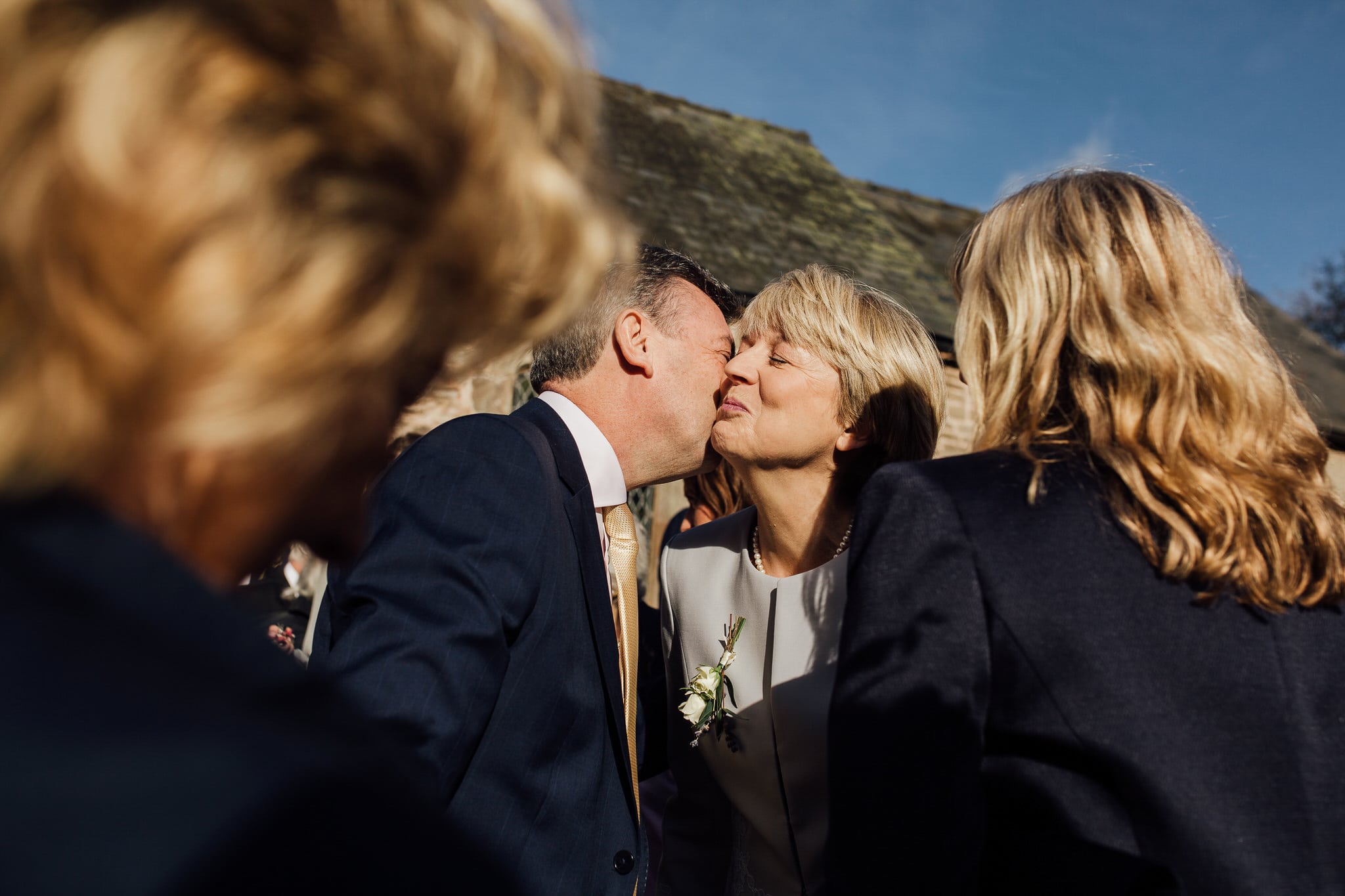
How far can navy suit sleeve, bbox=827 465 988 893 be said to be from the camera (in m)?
1.51

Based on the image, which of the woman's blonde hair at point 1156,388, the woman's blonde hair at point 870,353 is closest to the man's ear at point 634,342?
the woman's blonde hair at point 870,353

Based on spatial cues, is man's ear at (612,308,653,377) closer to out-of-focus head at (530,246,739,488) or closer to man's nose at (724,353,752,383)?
out-of-focus head at (530,246,739,488)

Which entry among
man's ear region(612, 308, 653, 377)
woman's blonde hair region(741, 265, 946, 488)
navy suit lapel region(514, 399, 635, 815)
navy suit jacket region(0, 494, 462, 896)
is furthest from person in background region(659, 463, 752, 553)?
navy suit jacket region(0, 494, 462, 896)

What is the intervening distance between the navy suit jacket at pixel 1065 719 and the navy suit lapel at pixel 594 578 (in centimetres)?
90

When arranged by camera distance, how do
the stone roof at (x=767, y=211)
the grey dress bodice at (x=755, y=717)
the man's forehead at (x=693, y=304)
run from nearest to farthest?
the grey dress bodice at (x=755, y=717), the man's forehead at (x=693, y=304), the stone roof at (x=767, y=211)

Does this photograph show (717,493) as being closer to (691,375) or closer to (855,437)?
(691,375)

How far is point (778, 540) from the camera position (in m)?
3.04

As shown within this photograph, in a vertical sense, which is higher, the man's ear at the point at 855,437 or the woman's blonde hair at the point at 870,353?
the woman's blonde hair at the point at 870,353

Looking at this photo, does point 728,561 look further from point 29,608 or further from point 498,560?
point 29,608

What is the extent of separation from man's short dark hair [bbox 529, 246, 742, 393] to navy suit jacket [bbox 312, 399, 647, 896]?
68 centimetres

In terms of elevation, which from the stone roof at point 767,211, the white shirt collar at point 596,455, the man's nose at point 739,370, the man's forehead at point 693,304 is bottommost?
the white shirt collar at point 596,455

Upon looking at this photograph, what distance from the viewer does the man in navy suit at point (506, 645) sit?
6.27 ft

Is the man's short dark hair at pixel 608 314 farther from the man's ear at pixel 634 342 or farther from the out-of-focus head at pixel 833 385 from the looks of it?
the out-of-focus head at pixel 833 385

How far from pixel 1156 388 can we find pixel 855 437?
1371 millimetres
